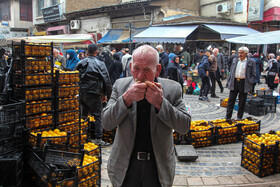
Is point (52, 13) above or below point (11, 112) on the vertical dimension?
above

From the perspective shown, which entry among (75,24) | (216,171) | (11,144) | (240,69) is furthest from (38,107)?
(75,24)

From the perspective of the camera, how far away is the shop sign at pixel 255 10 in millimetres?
17609

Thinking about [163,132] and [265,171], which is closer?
[163,132]

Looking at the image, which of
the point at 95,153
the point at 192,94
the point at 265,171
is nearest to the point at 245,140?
the point at 265,171

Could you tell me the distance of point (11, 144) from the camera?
390 cm

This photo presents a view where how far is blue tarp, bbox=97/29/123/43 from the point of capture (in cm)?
2230

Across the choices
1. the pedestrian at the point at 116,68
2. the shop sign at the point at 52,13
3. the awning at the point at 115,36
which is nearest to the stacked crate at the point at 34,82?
the pedestrian at the point at 116,68

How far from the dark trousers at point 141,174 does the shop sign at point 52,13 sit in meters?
29.3

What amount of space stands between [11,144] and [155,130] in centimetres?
286

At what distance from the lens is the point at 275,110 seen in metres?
9.49

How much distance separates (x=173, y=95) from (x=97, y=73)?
3809 mm

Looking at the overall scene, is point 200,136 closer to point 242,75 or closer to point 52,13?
point 242,75

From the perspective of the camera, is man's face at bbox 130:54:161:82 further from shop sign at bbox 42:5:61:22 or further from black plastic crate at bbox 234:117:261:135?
shop sign at bbox 42:5:61:22

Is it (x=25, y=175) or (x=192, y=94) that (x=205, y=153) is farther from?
(x=192, y=94)
